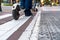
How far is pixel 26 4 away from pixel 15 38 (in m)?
8.38

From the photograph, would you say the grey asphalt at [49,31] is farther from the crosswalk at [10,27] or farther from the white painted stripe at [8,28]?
the white painted stripe at [8,28]

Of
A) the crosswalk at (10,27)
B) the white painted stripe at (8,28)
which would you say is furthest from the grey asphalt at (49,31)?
the white painted stripe at (8,28)

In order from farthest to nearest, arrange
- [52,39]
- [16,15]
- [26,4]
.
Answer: [26,4] < [16,15] < [52,39]

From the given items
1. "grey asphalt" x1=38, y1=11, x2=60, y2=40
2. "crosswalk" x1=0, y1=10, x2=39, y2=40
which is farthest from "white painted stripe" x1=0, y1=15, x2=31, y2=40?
"grey asphalt" x1=38, y1=11, x2=60, y2=40

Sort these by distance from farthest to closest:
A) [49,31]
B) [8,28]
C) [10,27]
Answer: [10,27] → [8,28] → [49,31]

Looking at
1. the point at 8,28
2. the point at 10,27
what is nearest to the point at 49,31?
the point at 8,28

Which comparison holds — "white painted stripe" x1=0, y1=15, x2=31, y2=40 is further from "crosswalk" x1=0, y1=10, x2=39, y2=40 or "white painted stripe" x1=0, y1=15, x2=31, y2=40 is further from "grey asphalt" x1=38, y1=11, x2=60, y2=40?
"grey asphalt" x1=38, y1=11, x2=60, y2=40

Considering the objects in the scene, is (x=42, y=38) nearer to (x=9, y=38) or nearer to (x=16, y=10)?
(x=9, y=38)

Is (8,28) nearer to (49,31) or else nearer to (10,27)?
(10,27)

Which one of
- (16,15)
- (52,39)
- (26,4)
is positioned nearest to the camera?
(52,39)

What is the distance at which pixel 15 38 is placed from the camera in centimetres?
607

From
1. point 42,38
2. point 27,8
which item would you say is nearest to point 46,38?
point 42,38

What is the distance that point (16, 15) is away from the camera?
37.2 ft

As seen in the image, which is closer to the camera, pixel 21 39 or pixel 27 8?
pixel 21 39
